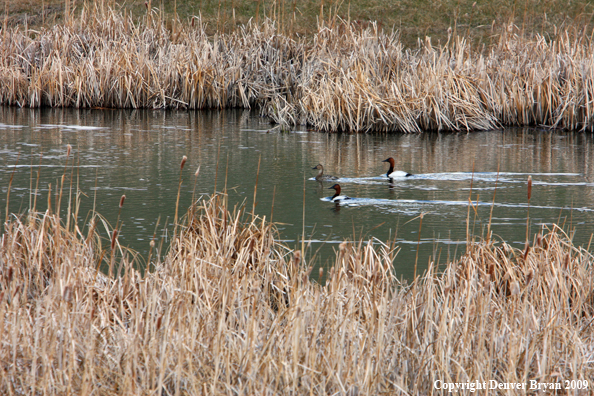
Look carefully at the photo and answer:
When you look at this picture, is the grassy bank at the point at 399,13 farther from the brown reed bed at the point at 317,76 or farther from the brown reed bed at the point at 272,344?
the brown reed bed at the point at 272,344

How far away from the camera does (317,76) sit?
587 inches

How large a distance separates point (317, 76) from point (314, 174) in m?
5.09

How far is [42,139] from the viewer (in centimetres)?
1228

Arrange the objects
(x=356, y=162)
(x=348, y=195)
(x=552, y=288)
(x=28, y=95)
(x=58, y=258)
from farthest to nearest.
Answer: (x=28, y=95) < (x=356, y=162) < (x=348, y=195) < (x=58, y=258) < (x=552, y=288)

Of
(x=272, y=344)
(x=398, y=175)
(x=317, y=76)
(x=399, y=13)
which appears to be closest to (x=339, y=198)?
(x=398, y=175)

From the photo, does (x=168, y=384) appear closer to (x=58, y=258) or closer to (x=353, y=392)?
(x=353, y=392)

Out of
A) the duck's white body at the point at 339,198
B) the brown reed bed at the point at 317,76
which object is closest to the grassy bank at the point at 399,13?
the brown reed bed at the point at 317,76

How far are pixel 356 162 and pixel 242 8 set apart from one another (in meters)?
20.1

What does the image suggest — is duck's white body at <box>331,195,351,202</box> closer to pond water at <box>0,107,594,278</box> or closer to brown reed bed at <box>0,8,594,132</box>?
pond water at <box>0,107,594,278</box>

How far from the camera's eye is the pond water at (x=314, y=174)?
7.24m

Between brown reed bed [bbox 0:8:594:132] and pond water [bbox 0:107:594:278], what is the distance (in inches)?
19.7

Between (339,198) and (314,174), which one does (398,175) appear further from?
(339,198)

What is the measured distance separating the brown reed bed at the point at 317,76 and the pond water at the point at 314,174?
1.64 ft

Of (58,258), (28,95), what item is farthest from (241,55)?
(58,258)
